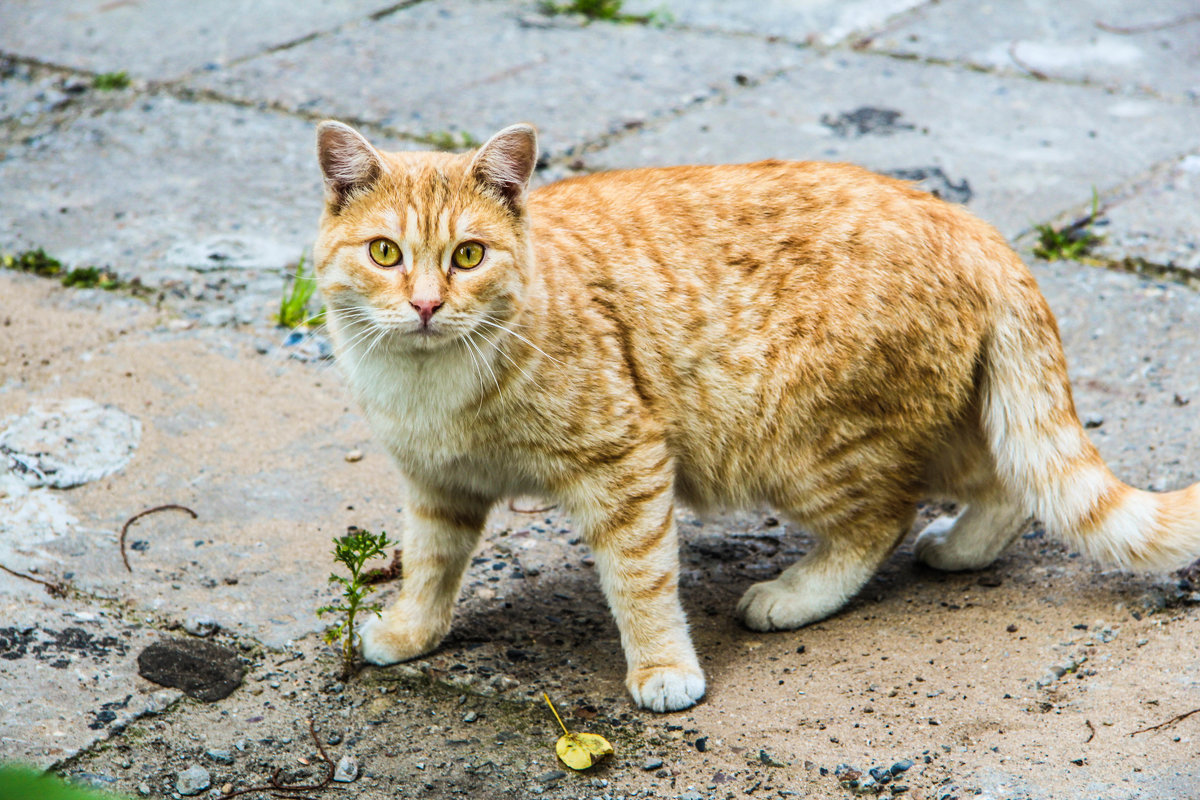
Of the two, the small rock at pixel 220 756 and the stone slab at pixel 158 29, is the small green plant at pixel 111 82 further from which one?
the small rock at pixel 220 756

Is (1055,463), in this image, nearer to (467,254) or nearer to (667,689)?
(667,689)

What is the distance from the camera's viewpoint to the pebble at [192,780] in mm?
2340

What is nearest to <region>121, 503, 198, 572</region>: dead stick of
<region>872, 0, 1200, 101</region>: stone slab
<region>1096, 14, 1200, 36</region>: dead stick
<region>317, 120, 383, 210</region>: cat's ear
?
<region>317, 120, 383, 210</region>: cat's ear

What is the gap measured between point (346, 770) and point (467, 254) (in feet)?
3.82

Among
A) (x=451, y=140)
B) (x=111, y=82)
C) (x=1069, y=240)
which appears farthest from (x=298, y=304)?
(x=1069, y=240)

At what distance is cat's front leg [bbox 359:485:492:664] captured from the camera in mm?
2873

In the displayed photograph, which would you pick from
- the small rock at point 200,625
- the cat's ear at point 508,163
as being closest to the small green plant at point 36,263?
the small rock at point 200,625

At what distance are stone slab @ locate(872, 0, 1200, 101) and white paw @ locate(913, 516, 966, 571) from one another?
136 inches

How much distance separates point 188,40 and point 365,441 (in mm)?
3789

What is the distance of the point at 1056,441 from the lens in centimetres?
285

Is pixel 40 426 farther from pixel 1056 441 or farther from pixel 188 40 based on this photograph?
pixel 188 40

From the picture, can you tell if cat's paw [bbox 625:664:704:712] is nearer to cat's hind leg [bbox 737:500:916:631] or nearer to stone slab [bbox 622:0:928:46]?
cat's hind leg [bbox 737:500:916:631]

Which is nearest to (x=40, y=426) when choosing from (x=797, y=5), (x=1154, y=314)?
(x=1154, y=314)

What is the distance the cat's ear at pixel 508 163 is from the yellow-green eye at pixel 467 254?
155mm
